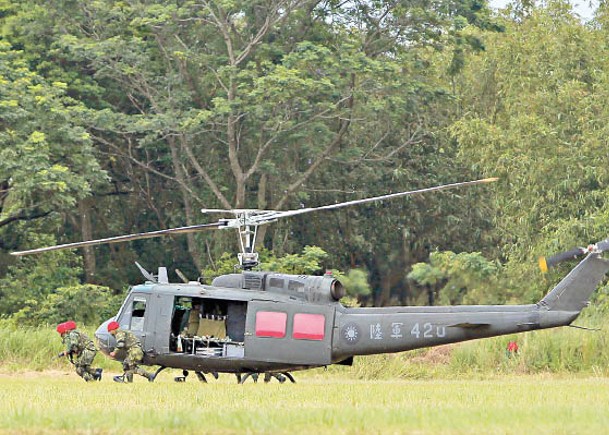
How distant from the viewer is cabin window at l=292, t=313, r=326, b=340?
21953mm

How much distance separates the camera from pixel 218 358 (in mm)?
22297

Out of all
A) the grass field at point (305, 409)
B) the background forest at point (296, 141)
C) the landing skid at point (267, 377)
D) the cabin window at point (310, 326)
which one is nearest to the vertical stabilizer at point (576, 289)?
the grass field at point (305, 409)

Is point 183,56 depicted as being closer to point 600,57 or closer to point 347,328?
point 600,57

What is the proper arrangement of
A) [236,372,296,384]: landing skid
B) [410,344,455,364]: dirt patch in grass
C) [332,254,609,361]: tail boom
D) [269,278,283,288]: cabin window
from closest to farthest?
1. [332,254,609,361]: tail boom
2. [269,278,283,288]: cabin window
3. [236,372,296,384]: landing skid
4. [410,344,455,364]: dirt patch in grass

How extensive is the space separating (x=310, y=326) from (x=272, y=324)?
653 mm

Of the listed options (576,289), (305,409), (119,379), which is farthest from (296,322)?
(305,409)

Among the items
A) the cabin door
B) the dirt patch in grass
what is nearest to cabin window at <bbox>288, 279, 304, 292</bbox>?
the cabin door

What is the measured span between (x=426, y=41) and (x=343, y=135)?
435 cm

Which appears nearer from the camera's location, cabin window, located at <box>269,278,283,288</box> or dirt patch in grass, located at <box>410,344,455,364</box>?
cabin window, located at <box>269,278,283,288</box>

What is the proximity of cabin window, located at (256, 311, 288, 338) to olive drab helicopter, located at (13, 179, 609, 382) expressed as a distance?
0.02 metres

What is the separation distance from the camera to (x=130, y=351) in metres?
22.6

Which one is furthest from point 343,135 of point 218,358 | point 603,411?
point 603,411

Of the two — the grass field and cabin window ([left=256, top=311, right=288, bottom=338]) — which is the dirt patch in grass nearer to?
cabin window ([left=256, top=311, right=288, bottom=338])

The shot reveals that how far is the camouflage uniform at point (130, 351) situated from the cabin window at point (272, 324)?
7.17 feet
